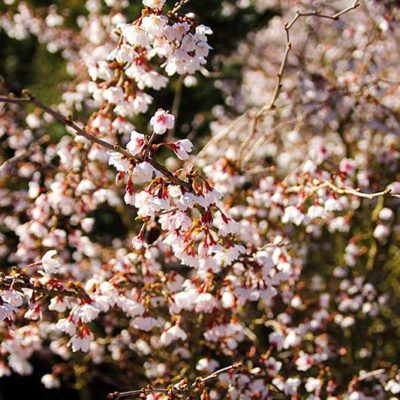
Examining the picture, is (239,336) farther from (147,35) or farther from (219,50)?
(219,50)

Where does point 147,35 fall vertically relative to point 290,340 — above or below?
above

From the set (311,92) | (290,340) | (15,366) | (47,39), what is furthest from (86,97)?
(290,340)

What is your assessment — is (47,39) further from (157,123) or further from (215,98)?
(157,123)

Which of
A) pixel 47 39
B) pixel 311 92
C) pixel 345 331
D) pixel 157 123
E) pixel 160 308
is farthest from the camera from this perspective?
pixel 47 39

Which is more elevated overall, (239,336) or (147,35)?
(147,35)

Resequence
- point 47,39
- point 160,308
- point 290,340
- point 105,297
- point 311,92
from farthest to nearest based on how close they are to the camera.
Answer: point 47,39 → point 311,92 → point 160,308 → point 290,340 → point 105,297

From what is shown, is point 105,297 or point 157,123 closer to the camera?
point 157,123

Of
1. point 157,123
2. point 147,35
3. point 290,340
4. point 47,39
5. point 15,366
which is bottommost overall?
point 290,340

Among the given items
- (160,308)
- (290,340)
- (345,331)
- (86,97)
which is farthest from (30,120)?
(345,331)

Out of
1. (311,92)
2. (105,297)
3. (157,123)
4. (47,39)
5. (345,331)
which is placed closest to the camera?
(157,123)
